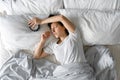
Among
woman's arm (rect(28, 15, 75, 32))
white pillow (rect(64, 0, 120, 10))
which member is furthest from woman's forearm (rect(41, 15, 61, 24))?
white pillow (rect(64, 0, 120, 10))

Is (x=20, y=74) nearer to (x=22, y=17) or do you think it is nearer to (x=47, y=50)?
(x=47, y=50)

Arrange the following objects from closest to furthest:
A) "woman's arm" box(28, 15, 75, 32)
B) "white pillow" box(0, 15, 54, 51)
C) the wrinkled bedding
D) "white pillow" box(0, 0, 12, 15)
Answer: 1. the wrinkled bedding
2. "woman's arm" box(28, 15, 75, 32)
3. "white pillow" box(0, 15, 54, 51)
4. "white pillow" box(0, 0, 12, 15)

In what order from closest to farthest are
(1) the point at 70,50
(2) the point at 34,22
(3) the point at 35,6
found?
(1) the point at 70,50 → (2) the point at 34,22 → (3) the point at 35,6

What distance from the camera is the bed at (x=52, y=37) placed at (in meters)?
1.79

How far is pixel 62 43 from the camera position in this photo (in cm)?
185

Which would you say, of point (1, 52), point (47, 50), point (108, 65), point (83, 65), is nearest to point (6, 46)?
point (1, 52)

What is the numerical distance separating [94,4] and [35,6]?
1.67 ft

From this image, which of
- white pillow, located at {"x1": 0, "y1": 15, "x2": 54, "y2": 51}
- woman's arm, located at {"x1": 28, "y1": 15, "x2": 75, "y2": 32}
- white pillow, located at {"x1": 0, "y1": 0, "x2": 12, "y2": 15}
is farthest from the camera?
white pillow, located at {"x1": 0, "y1": 0, "x2": 12, "y2": 15}

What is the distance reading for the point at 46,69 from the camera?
183 cm

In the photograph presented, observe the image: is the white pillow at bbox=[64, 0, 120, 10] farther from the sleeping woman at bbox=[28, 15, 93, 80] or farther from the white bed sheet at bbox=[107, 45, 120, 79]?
the white bed sheet at bbox=[107, 45, 120, 79]

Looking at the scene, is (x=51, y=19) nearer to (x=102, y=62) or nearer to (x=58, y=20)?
(x=58, y=20)

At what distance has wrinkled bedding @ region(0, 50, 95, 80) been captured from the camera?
5.57ft

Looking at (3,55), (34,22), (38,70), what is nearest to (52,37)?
(34,22)

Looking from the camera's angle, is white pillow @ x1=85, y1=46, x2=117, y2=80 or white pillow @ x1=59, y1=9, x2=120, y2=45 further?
white pillow @ x1=59, y1=9, x2=120, y2=45
